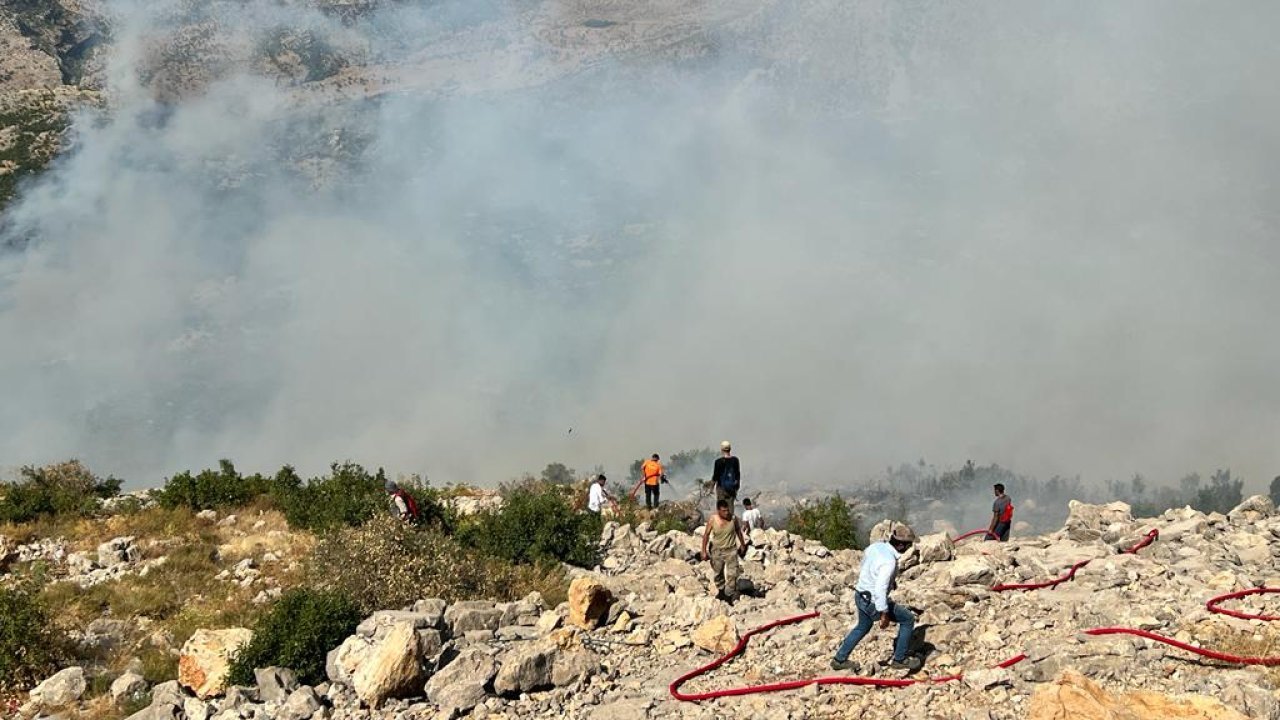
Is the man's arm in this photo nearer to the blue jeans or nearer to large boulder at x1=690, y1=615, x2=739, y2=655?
the blue jeans

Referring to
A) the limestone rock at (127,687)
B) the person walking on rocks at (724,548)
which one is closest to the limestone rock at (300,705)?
the limestone rock at (127,687)

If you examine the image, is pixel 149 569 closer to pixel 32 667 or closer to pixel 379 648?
pixel 32 667

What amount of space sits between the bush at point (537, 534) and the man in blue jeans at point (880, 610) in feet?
22.6

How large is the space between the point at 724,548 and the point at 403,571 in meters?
4.16

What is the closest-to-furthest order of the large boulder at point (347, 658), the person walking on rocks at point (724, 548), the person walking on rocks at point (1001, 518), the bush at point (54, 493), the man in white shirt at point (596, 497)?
the large boulder at point (347, 658) < the person walking on rocks at point (724, 548) < the person walking on rocks at point (1001, 518) < the bush at point (54, 493) < the man in white shirt at point (596, 497)

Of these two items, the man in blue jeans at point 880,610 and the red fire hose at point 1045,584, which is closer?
the man in blue jeans at point 880,610

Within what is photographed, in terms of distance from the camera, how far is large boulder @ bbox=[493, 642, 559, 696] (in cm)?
907

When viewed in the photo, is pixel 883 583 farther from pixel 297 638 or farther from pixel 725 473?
pixel 725 473

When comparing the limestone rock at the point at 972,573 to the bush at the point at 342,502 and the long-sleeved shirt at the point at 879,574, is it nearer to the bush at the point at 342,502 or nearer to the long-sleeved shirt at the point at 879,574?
the long-sleeved shirt at the point at 879,574

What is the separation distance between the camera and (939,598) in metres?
11.2

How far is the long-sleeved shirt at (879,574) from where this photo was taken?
912 cm

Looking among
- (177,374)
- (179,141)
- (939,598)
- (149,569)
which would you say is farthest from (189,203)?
(939,598)

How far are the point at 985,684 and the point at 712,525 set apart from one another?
4.38 metres

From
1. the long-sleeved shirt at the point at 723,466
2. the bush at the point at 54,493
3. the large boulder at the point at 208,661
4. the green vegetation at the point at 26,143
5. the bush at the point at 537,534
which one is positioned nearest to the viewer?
the large boulder at the point at 208,661
